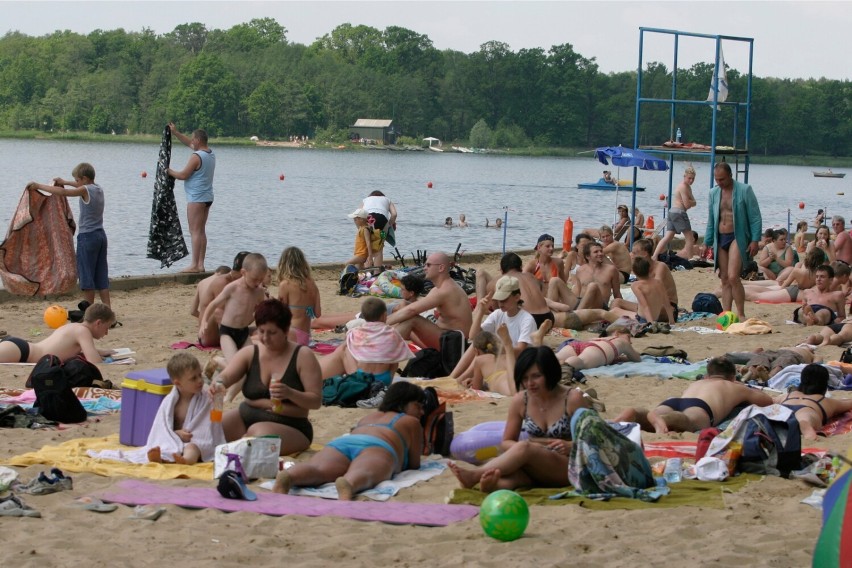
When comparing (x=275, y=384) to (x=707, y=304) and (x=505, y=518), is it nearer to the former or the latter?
(x=505, y=518)

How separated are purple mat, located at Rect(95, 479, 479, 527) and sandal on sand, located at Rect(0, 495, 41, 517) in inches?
13.9

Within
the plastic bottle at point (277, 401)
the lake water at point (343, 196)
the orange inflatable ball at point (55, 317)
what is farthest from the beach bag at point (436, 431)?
the lake water at point (343, 196)

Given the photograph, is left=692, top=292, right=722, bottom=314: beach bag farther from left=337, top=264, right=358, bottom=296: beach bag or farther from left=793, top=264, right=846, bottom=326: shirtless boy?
left=337, top=264, right=358, bottom=296: beach bag

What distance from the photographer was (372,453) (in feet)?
19.4

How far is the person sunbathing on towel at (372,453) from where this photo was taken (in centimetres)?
571

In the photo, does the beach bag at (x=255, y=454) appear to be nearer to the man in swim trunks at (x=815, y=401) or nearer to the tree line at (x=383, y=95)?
the man in swim trunks at (x=815, y=401)

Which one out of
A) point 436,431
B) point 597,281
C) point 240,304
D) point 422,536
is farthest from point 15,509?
point 597,281

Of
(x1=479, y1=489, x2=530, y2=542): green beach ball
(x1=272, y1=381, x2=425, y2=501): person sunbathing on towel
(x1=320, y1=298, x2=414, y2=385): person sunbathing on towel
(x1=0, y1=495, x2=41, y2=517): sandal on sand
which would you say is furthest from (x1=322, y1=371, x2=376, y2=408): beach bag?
(x1=479, y1=489, x2=530, y2=542): green beach ball

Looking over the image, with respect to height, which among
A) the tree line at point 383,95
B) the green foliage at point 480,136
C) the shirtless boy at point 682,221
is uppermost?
the tree line at point 383,95

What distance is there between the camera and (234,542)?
16.0 feet

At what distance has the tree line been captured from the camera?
9425 centimetres

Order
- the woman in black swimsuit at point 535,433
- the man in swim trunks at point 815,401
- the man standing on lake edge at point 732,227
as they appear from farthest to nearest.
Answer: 1. the man standing on lake edge at point 732,227
2. the man in swim trunks at point 815,401
3. the woman in black swimsuit at point 535,433

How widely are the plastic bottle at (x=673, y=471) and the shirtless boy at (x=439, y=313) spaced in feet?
11.1

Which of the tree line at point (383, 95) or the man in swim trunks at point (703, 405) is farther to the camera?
the tree line at point (383, 95)
